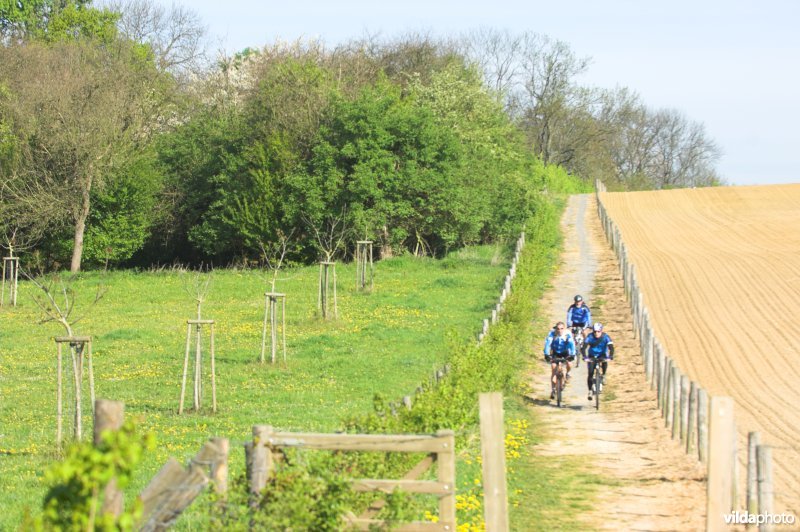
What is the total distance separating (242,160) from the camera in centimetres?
4906

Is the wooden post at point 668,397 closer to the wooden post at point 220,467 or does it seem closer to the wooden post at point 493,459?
the wooden post at point 493,459

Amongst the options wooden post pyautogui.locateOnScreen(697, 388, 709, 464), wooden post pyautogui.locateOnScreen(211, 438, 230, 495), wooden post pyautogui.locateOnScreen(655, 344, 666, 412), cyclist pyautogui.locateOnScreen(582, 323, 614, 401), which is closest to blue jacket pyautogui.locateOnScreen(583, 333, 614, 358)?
cyclist pyautogui.locateOnScreen(582, 323, 614, 401)

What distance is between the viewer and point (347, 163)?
46.7 metres

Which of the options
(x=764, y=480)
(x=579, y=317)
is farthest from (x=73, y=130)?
(x=764, y=480)

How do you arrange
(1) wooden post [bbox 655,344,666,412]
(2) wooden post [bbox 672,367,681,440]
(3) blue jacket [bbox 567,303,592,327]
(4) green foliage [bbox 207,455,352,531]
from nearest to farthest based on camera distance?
(4) green foliage [bbox 207,455,352,531] → (2) wooden post [bbox 672,367,681,440] → (1) wooden post [bbox 655,344,666,412] → (3) blue jacket [bbox 567,303,592,327]

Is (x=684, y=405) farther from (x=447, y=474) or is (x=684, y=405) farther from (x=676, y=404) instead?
(x=447, y=474)

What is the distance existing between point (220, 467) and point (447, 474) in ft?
5.55

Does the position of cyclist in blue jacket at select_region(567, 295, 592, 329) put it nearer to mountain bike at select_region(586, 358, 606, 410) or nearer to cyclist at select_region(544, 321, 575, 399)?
cyclist at select_region(544, 321, 575, 399)

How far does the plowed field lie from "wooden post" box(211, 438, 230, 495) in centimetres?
699

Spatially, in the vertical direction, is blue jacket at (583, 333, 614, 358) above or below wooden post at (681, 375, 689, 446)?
above

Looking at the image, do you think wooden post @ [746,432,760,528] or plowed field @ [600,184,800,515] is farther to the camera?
plowed field @ [600,184,800,515]

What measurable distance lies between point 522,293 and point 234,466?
19165 millimetres

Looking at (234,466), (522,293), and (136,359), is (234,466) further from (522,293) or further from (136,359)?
(522,293)

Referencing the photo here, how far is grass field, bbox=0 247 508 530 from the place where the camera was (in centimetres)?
1583
